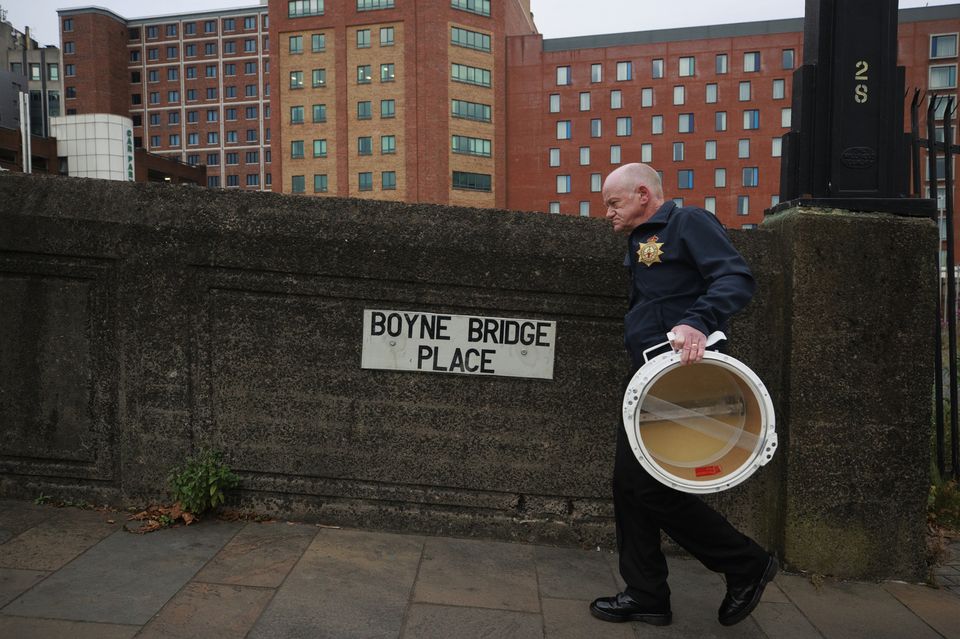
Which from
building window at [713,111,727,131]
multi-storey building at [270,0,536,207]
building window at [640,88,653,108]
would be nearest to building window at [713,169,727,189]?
building window at [713,111,727,131]

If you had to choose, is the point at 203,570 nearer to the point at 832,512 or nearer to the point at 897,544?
the point at 832,512

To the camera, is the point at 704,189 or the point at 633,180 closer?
the point at 633,180

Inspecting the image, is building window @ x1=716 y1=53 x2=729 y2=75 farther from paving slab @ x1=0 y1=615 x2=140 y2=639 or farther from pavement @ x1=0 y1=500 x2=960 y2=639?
paving slab @ x1=0 y1=615 x2=140 y2=639

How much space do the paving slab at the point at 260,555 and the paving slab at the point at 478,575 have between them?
0.62 metres

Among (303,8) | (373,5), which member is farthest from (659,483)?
(303,8)

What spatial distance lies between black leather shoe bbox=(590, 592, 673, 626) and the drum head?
64cm

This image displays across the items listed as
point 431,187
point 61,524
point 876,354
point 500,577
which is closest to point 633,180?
point 876,354

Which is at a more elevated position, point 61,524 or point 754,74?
point 754,74

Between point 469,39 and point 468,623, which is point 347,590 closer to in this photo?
point 468,623

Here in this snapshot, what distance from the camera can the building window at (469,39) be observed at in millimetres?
67375

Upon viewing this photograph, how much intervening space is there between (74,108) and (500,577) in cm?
11318

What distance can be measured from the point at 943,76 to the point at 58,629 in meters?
78.6

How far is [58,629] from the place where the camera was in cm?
251

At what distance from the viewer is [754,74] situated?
67.6 m
